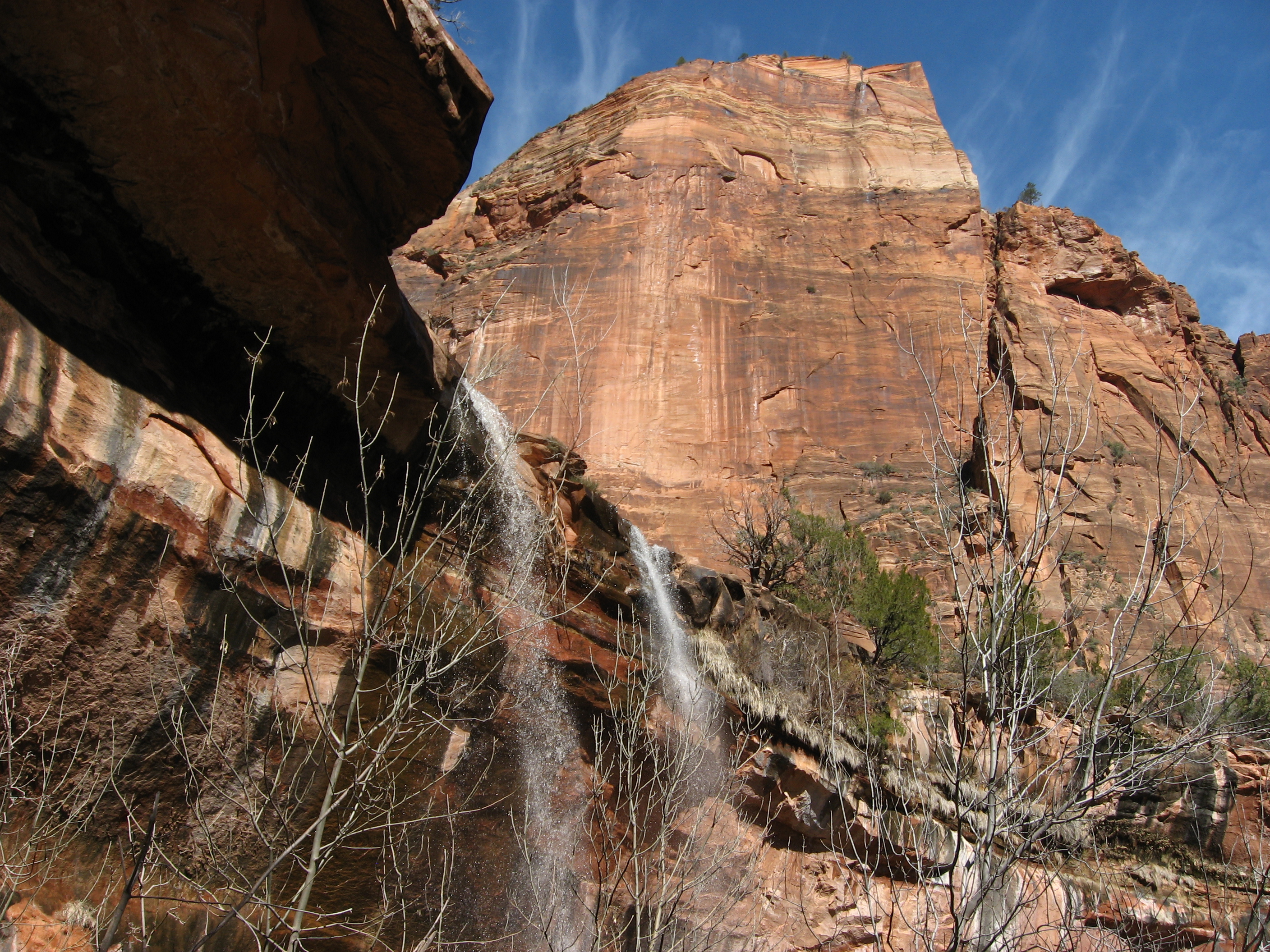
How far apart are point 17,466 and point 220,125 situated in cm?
333

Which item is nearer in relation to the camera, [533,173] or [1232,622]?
[1232,622]

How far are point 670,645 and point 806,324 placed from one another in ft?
62.6

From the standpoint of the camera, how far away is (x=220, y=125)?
7.30 m

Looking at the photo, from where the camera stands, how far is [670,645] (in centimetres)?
1244

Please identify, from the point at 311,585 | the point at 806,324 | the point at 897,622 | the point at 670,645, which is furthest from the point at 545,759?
the point at 806,324

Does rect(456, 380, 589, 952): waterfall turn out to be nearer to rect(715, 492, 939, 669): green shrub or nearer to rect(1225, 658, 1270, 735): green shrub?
rect(715, 492, 939, 669): green shrub

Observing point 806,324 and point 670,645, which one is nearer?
point 670,645

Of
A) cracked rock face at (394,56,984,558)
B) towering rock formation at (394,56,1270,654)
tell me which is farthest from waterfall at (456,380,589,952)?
cracked rock face at (394,56,984,558)

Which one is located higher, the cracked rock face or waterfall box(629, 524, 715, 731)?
the cracked rock face

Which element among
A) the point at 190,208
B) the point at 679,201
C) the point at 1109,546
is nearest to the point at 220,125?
the point at 190,208

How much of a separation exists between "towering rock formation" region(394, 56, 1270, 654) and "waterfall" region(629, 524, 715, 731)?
10.1 m

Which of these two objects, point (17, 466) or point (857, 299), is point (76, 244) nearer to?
point (17, 466)

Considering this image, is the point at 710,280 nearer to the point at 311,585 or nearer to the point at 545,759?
the point at 545,759

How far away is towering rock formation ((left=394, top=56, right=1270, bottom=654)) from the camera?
81.3 feet
